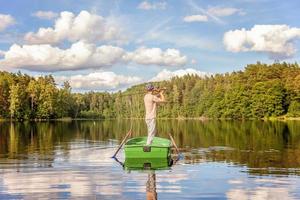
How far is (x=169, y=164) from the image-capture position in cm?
2555

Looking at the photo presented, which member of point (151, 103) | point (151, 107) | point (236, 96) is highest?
point (236, 96)

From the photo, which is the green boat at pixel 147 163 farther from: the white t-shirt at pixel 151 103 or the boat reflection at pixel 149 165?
the white t-shirt at pixel 151 103

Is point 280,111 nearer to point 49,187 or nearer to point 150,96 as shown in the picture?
point 150,96

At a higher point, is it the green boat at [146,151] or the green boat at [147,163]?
the green boat at [146,151]

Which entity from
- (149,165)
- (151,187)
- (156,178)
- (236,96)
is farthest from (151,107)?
(236,96)

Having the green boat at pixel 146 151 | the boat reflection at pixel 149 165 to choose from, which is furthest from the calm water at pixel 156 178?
the green boat at pixel 146 151

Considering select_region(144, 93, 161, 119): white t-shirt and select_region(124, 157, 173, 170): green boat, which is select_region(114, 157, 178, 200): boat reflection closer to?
select_region(124, 157, 173, 170): green boat

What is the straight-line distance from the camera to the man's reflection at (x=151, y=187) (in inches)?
634

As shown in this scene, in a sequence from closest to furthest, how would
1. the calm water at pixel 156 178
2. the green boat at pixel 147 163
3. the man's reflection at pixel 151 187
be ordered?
the man's reflection at pixel 151 187 → the calm water at pixel 156 178 → the green boat at pixel 147 163

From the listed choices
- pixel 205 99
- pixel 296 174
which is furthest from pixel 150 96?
pixel 205 99

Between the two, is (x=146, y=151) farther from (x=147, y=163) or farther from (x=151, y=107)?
(x=151, y=107)

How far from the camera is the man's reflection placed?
16109 mm

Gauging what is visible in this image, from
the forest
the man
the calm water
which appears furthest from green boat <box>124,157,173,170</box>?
the forest

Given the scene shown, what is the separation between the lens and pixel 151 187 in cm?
1780
